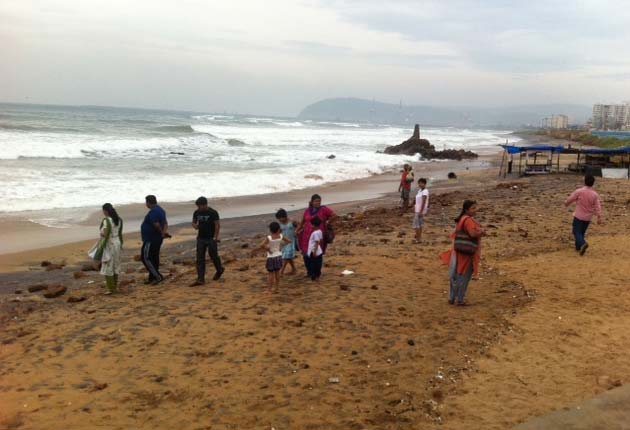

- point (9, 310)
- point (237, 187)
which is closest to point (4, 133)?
point (237, 187)

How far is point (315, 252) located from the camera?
25.9 ft

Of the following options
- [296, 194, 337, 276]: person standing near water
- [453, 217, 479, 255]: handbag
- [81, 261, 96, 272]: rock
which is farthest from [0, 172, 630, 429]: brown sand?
[453, 217, 479, 255]: handbag

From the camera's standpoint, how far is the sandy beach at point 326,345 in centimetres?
444

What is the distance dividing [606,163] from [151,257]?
2365 cm

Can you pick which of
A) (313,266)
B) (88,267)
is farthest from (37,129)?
(313,266)

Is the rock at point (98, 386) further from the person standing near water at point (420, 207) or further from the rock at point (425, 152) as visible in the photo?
the rock at point (425, 152)

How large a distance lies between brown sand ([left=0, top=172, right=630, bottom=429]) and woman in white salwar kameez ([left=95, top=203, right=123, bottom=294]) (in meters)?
0.32

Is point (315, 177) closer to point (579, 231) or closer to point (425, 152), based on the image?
point (579, 231)

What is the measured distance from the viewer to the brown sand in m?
4.43

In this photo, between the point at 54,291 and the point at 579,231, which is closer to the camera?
the point at 54,291

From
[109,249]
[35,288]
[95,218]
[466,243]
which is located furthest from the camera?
[95,218]

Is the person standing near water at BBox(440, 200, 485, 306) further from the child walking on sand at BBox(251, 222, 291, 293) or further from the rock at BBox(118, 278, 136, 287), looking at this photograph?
the rock at BBox(118, 278, 136, 287)

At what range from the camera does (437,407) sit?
4.38 m

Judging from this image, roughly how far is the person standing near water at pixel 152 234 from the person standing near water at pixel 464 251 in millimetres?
4228
